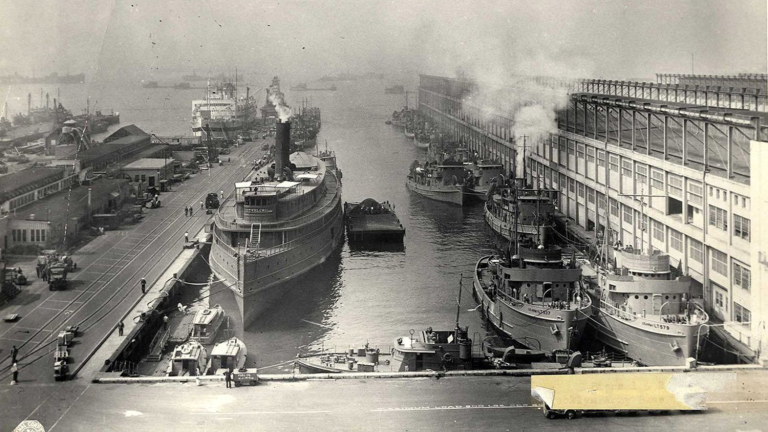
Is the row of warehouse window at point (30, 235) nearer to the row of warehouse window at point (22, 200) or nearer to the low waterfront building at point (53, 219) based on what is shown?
the low waterfront building at point (53, 219)

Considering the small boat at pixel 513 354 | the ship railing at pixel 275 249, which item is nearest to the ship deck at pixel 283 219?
the ship railing at pixel 275 249

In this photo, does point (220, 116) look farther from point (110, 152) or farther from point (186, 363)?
point (186, 363)

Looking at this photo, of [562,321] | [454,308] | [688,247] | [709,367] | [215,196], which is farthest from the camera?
[215,196]

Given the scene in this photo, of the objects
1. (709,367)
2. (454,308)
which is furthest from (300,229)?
(709,367)

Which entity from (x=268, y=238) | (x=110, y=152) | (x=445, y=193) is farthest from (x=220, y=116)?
(x=268, y=238)

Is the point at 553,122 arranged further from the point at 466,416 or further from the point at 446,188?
the point at 466,416
